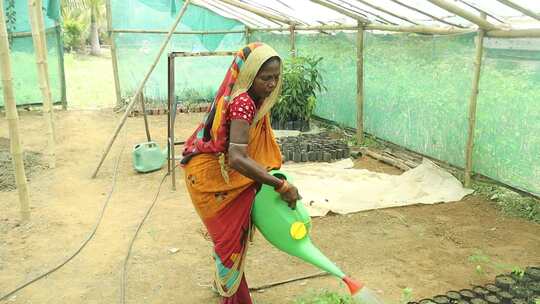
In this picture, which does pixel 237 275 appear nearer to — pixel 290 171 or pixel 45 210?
pixel 45 210

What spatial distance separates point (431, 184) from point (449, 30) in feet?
5.19

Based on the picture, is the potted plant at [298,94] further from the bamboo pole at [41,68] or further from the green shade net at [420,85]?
the bamboo pole at [41,68]

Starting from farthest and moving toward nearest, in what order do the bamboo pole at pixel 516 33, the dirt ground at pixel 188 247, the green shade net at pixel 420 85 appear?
the green shade net at pixel 420 85
the bamboo pole at pixel 516 33
the dirt ground at pixel 188 247

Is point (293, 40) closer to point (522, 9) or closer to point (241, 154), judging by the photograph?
point (522, 9)

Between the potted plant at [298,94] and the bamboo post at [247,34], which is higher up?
the bamboo post at [247,34]

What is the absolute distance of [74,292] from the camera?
9.48 ft

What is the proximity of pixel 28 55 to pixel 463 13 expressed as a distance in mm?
7863

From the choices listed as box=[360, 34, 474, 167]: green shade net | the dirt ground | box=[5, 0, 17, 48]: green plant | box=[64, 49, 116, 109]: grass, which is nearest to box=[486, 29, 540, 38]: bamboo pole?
box=[360, 34, 474, 167]: green shade net

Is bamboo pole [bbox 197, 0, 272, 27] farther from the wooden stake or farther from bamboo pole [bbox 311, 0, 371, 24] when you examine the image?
the wooden stake

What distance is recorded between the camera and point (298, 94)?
7172mm

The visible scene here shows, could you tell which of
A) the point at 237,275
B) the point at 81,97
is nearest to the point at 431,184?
the point at 237,275

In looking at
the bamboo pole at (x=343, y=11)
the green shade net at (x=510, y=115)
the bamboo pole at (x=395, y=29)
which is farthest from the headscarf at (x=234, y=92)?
the bamboo pole at (x=343, y=11)

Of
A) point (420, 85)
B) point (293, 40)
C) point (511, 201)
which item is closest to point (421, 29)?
point (420, 85)

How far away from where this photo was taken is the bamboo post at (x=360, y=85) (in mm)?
6281
